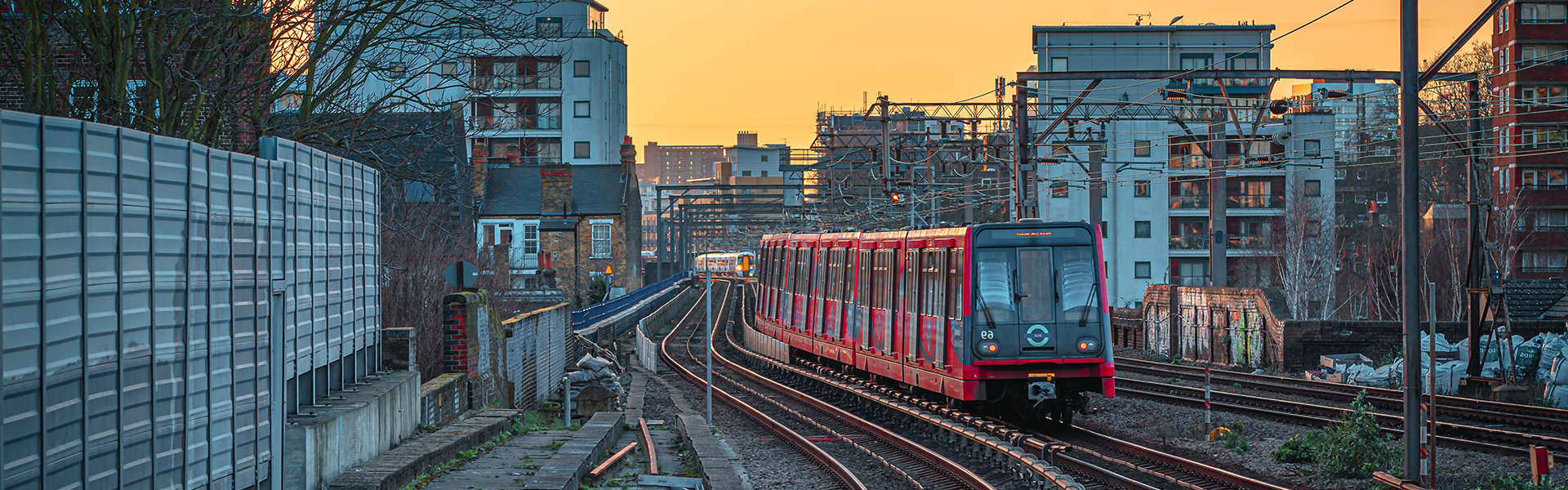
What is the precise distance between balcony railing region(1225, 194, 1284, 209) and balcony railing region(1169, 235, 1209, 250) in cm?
192

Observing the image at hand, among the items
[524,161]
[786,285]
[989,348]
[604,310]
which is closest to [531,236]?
[524,161]

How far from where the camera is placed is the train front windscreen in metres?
15.6

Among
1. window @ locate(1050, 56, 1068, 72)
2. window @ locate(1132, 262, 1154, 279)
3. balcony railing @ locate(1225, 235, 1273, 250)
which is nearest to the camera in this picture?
balcony railing @ locate(1225, 235, 1273, 250)

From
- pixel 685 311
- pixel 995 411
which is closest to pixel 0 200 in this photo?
pixel 995 411

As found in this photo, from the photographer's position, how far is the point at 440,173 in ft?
53.4

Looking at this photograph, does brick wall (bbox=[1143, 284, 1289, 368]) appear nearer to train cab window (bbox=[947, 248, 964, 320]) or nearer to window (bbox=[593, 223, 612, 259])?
train cab window (bbox=[947, 248, 964, 320])

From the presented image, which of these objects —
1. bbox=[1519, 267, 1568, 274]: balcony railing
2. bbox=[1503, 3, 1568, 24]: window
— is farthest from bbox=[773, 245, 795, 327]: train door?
bbox=[1503, 3, 1568, 24]: window

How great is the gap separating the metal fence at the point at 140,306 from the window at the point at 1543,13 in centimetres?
4893

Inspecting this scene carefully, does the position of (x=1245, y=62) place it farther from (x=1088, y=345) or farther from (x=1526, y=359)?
(x=1088, y=345)

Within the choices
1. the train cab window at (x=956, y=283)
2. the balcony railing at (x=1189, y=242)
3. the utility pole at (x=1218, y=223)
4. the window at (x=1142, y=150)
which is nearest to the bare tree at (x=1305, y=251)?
the balcony railing at (x=1189, y=242)

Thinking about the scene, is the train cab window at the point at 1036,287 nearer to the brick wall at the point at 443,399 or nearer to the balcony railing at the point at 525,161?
the brick wall at the point at 443,399

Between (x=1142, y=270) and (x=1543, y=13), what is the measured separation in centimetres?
1879

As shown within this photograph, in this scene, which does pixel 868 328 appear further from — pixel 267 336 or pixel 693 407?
pixel 267 336

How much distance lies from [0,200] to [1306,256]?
50489 mm
